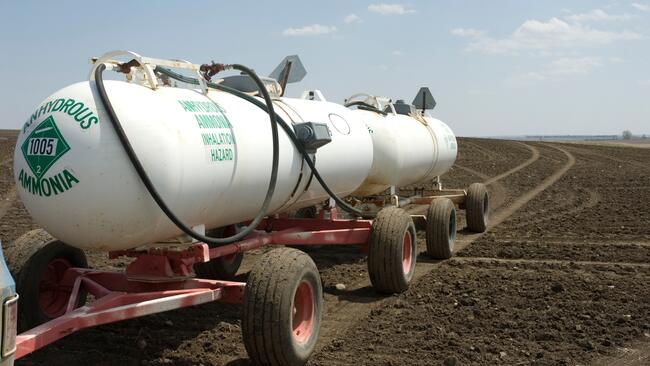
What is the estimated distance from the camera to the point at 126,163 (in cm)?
406

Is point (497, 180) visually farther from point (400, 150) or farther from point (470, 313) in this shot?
point (470, 313)

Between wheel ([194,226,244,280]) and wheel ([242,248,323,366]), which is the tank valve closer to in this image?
wheel ([242,248,323,366])

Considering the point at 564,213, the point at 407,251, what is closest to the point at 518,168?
the point at 564,213

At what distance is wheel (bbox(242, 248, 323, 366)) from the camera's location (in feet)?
14.6

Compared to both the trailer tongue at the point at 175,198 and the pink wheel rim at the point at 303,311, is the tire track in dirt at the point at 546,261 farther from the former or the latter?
the pink wheel rim at the point at 303,311

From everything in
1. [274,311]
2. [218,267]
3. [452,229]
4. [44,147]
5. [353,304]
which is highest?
[44,147]

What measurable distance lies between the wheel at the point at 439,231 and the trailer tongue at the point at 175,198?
141 cm

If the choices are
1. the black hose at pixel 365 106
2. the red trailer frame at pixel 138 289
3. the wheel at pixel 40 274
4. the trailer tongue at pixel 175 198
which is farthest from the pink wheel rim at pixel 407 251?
the wheel at pixel 40 274

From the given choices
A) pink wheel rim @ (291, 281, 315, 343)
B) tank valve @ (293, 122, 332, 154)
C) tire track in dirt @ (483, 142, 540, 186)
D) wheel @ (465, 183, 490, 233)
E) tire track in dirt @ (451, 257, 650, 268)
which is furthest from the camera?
tire track in dirt @ (483, 142, 540, 186)

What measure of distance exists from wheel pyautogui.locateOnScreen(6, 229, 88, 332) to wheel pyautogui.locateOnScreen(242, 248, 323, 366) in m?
1.62

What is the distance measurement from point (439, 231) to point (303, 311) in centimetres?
385

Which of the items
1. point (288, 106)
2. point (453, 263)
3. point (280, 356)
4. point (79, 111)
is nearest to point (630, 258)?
point (453, 263)

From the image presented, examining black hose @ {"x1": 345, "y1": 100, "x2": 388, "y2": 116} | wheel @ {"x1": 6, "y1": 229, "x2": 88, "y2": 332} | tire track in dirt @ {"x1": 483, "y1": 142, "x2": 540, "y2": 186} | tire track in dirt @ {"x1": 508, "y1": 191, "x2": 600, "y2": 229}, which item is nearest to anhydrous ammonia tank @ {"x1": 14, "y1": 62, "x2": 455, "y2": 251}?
wheel @ {"x1": 6, "y1": 229, "x2": 88, "y2": 332}

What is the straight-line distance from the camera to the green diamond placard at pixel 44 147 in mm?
4016
